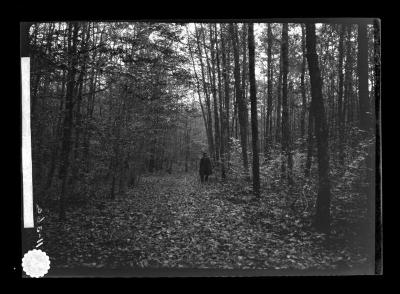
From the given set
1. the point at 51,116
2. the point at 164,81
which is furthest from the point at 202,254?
the point at 51,116

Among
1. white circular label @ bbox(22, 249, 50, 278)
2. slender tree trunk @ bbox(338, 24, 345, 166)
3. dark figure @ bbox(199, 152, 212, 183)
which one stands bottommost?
white circular label @ bbox(22, 249, 50, 278)

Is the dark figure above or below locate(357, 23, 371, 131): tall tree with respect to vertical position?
below

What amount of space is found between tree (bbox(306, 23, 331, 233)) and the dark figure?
5.59 feet

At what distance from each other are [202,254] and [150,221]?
0.93 metres

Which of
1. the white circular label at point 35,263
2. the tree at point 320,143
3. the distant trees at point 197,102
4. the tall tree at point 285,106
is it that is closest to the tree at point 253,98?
the distant trees at point 197,102


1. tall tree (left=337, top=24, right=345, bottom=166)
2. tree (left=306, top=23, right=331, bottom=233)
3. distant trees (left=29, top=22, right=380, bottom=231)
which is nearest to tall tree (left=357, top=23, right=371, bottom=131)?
distant trees (left=29, top=22, right=380, bottom=231)

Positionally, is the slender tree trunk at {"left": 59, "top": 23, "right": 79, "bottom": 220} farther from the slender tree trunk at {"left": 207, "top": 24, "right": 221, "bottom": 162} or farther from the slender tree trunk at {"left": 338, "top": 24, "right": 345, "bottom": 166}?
the slender tree trunk at {"left": 338, "top": 24, "right": 345, "bottom": 166}

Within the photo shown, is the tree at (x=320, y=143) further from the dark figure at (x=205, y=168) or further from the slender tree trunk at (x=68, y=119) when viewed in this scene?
the slender tree trunk at (x=68, y=119)

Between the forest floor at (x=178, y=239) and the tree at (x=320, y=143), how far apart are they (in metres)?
0.26

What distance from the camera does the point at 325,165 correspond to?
5.42m

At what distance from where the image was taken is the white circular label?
209 inches

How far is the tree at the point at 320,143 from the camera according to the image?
17.6ft
